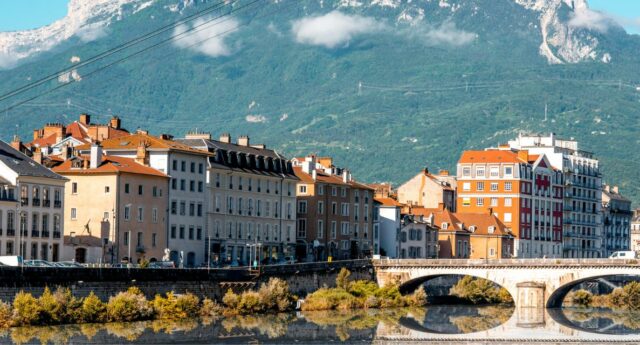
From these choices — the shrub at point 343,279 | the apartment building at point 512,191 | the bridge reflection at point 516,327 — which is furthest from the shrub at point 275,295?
→ the apartment building at point 512,191

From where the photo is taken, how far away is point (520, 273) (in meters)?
130

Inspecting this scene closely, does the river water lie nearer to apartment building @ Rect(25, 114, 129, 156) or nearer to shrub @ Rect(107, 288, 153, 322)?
shrub @ Rect(107, 288, 153, 322)

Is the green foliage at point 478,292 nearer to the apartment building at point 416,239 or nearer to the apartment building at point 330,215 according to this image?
the apartment building at point 330,215

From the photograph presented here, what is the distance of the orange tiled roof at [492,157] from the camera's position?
18041 centimetres

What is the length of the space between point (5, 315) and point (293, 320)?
935 inches

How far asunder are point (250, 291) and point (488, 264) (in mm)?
28035

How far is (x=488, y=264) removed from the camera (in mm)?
130000

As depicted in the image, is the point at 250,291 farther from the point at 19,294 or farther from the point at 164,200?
the point at 19,294

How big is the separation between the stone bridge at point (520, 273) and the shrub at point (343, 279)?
6.24m

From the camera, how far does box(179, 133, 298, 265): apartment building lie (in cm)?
12544

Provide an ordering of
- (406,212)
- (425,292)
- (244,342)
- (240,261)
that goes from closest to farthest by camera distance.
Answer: (244,342), (240,261), (425,292), (406,212)

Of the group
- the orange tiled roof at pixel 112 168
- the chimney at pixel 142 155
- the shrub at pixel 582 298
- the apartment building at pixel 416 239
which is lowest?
the shrub at pixel 582 298


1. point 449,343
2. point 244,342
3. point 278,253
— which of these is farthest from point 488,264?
point 244,342

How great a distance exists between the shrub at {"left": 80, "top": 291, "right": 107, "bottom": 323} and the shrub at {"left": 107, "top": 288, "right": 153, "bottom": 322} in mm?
487
